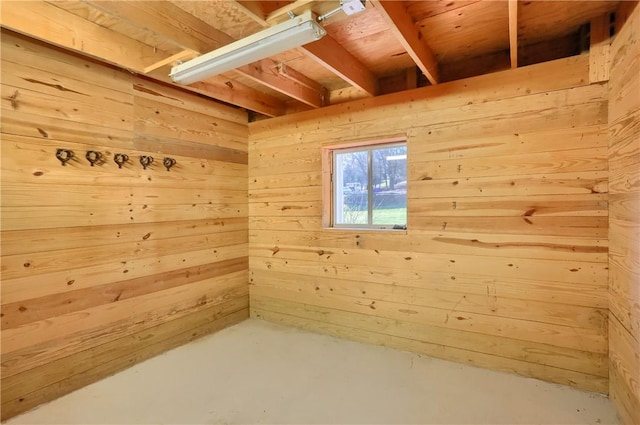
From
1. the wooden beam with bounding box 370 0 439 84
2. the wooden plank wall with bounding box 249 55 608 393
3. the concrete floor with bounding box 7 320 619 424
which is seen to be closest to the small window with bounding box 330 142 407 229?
the wooden plank wall with bounding box 249 55 608 393

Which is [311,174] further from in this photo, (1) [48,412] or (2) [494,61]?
(1) [48,412]

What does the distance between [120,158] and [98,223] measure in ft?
1.60

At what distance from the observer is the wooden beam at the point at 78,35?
1689 mm

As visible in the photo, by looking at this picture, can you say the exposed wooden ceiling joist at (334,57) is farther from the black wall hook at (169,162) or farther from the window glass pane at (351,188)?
the black wall hook at (169,162)

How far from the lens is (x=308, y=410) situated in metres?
1.83

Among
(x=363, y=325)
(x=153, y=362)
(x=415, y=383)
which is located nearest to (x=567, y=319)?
(x=415, y=383)

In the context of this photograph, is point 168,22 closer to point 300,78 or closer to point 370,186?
point 300,78

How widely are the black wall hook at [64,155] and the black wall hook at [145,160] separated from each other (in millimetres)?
454

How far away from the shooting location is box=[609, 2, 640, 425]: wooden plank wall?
60.2 inches

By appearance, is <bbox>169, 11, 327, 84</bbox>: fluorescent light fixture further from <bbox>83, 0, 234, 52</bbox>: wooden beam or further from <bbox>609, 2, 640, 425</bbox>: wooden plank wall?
<bbox>609, 2, 640, 425</bbox>: wooden plank wall

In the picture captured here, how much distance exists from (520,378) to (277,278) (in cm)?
213

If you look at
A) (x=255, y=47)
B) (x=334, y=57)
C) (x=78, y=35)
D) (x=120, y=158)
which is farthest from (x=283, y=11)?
(x=120, y=158)

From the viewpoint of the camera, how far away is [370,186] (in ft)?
9.34

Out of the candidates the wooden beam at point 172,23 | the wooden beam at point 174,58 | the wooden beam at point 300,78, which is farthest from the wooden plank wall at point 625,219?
the wooden beam at point 174,58
